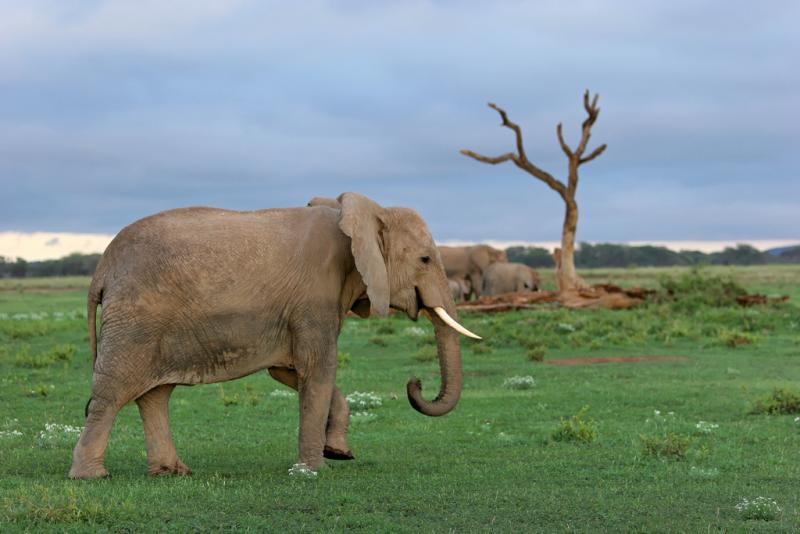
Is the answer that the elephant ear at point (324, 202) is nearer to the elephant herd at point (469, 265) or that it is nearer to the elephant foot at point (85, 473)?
the elephant foot at point (85, 473)

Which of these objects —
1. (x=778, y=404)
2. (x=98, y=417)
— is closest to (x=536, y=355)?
(x=778, y=404)

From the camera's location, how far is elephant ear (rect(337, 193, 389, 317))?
10438 millimetres

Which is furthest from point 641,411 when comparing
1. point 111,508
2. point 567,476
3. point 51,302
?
point 51,302

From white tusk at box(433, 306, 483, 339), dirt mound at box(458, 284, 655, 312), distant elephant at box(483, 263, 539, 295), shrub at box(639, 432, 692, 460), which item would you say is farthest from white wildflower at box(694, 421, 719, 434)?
distant elephant at box(483, 263, 539, 295)

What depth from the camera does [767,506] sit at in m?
9.03

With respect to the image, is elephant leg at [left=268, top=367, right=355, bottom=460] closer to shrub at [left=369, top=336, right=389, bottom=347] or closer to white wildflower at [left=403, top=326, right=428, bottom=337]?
shrub at [left=369, top=336, right=389, bottom=347]

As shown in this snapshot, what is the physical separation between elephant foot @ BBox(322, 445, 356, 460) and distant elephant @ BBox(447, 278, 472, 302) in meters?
32.5

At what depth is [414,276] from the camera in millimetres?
11086

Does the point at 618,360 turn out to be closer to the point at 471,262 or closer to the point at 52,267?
the point at 471,262

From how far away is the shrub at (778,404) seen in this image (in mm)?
16250

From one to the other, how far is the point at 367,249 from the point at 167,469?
299cm

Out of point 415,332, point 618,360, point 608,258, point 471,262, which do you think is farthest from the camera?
point 608,258

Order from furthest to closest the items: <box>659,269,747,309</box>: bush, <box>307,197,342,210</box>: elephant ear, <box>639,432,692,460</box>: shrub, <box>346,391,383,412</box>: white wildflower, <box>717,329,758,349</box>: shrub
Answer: <box>659,269,747,309</box>: bush < <box>717,329,758,349</box>: shrub < <box>346,391,383,412</box>: white wildflower < <box>639,432,692,460</box>: shrub < <box>307,197,342,210</box>: elephant ear

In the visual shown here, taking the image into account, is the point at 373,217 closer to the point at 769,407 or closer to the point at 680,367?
the point at 769,407
